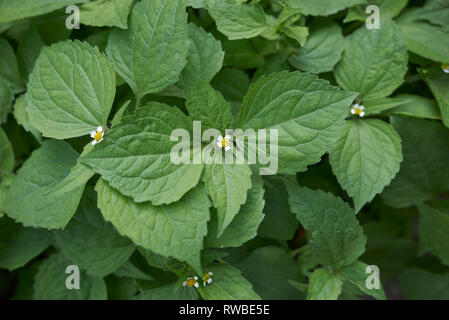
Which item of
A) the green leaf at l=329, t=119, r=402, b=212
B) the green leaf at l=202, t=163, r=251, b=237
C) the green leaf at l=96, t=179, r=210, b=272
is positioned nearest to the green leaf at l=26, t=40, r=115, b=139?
the green leaf at l=96, t=179, r=210, b=272

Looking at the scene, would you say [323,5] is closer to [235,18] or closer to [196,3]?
[235,18]

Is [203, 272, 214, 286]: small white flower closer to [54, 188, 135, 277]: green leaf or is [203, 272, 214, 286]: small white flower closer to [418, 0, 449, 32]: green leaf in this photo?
[54, 188, 135, 277]: green leaf

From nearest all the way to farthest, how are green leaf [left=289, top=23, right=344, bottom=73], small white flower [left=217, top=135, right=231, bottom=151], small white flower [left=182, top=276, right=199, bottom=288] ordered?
1. small white flower [left=217, top=135, right=231, bottom=151]
2. small white flower [left=182, top=276, right=199, bottom=288]
3. green leaf [left=289, top=23, right=344, bottom=73]

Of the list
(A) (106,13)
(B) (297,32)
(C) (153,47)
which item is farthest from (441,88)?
(A) (106,13)

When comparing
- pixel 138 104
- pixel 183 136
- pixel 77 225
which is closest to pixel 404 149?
pixel 183 136
